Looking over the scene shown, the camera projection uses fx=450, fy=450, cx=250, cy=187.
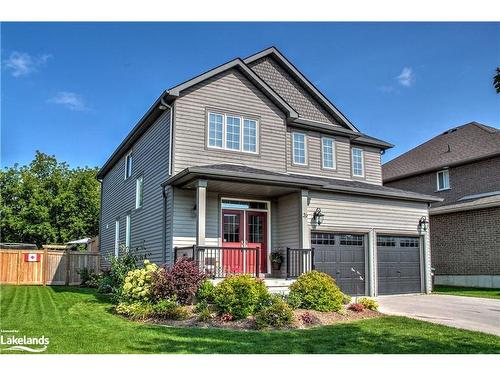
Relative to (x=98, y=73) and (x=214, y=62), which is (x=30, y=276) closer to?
(x=98, y=73)

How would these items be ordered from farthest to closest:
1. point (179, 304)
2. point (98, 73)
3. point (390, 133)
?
point (390, 133) < point (98, 73) < point (179, 304)

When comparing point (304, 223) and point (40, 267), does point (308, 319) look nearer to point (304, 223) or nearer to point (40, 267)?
point (304, 223)

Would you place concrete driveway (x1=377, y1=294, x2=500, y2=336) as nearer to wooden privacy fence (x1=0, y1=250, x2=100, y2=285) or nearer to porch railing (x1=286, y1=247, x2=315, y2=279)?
porch railing (x1=286, y1=247, x2=315, y2=279)

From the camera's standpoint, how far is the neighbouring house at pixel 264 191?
13.1 meters

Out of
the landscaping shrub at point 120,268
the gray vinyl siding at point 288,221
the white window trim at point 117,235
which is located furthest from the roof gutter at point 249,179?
the white window trim at point 117,235

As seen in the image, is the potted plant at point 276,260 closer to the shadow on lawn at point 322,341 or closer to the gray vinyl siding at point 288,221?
the gray vinyl siding at point 288,221

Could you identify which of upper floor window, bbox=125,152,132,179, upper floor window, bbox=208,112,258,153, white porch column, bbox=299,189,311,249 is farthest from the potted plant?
upper floor window, bbox=125,152,132,179

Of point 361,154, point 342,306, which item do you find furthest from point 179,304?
point 361,154

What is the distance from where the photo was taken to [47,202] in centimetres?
3484

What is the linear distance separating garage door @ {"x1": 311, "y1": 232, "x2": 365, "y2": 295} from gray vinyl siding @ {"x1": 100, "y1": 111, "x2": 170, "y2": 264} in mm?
5104

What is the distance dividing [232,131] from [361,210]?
5425mm

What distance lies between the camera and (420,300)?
47.4ft

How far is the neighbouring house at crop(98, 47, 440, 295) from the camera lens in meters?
13.1

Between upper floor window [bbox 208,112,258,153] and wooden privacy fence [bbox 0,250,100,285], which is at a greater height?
upper floor window [bbox 208,112,258,153]
